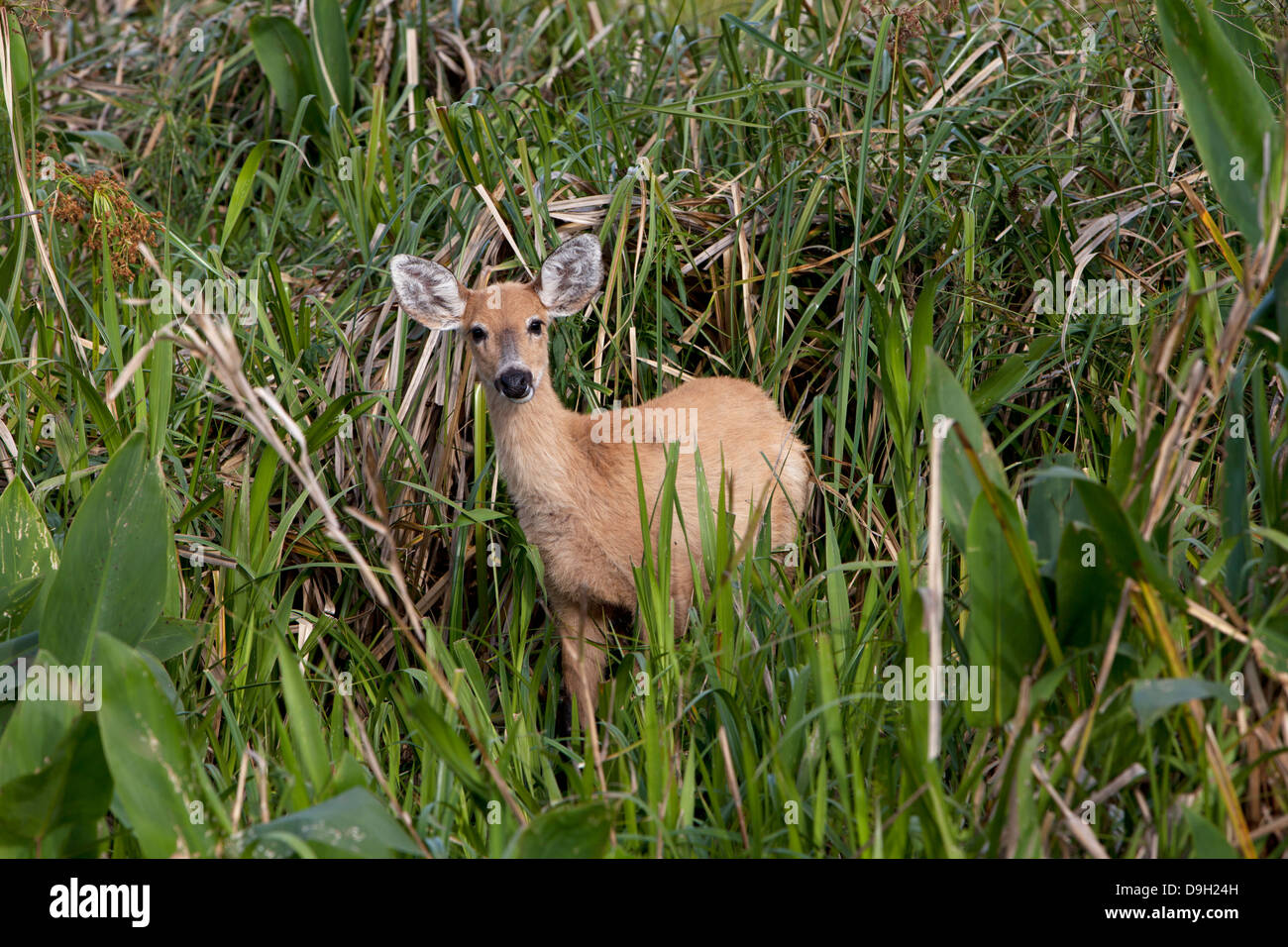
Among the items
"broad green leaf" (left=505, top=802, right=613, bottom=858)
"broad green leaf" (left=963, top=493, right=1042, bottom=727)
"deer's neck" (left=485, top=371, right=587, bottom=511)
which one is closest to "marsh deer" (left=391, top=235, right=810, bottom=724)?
"deer's neck" (left=485, top=371, right=587, bottom=511)

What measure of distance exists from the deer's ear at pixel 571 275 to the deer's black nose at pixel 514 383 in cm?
41

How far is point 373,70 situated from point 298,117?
1026mm

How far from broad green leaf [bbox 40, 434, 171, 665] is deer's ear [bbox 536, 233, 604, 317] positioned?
1644 millimetres

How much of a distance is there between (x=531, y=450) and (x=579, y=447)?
20 cm

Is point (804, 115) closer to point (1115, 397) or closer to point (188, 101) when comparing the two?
point (1115, 397)

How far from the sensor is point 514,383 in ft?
13.1

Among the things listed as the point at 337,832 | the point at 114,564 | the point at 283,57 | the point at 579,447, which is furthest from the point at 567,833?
the point at 283,57

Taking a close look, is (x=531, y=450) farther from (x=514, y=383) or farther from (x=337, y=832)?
(x=337, y=832)

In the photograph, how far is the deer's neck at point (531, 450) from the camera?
4.16 meters

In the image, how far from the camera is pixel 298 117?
5.50 metres

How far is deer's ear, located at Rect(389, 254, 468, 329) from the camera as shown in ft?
13.5

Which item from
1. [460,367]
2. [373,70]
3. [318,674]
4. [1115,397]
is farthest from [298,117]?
[1115,397]

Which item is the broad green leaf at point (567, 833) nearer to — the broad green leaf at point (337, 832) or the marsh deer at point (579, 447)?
the broad green leaf at point (337, 832)
